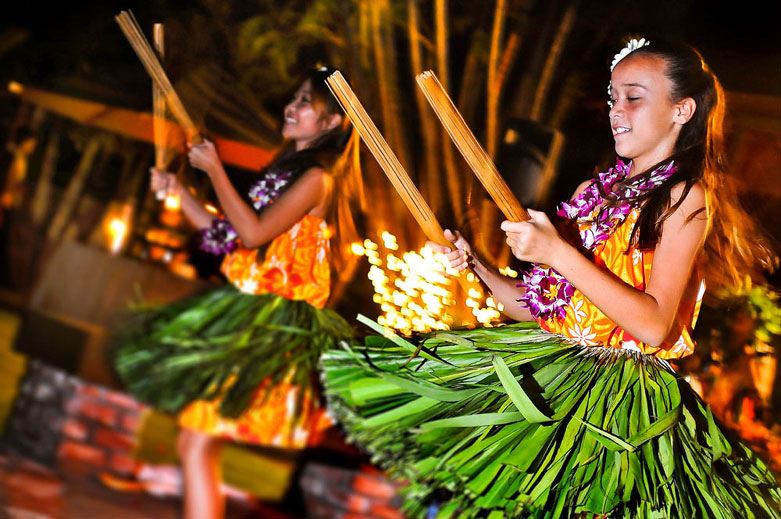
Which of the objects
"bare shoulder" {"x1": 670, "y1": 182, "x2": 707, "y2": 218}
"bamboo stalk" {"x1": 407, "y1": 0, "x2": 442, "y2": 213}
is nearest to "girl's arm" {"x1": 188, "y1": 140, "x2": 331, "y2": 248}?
"bamboo stalk" {"x1": 407, "y1": 0, "x2": 442, "y2": 213}

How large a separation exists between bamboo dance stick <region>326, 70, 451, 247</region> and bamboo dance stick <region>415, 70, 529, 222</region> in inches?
4.6

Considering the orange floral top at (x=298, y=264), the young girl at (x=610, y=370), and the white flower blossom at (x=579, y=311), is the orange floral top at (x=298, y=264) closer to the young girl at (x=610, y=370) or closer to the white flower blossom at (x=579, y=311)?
the young girl at (x=610, y=370)

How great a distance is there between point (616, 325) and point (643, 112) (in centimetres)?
37

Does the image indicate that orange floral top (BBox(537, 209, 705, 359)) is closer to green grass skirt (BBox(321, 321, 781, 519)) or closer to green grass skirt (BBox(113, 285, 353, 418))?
green grass skirt (BBox(321, 321, 781, 519))

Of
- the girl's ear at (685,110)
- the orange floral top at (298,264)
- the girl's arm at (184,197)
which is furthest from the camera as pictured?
the girl's arm at (184,197)

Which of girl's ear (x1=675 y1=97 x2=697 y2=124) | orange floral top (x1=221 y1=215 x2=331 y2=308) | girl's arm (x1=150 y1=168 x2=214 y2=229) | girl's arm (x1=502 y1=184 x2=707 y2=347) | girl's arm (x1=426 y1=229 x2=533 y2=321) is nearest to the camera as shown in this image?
girl's arm (x1=502 y1=184 x2=707 y2=347)

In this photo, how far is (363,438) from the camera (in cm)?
130

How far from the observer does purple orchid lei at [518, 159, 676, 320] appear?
1.23m

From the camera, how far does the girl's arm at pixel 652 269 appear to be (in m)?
1.12

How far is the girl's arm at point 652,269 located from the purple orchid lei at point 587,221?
0.07 metres

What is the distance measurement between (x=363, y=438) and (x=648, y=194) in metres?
0.65

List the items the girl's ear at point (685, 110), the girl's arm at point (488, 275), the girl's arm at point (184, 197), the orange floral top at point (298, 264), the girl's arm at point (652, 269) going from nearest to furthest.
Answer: the girl's arm at point (652, 269), the girl's ear at point (685, 110), the girl's arm at point (488, 275), the orange floral top at point (298, 264), the girl's arm at point (184, 197)

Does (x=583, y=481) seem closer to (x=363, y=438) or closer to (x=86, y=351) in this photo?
(x=363, y=438)

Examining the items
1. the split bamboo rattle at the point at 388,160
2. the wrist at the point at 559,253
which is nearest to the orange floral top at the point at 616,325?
the wrist at the point at 559,253
